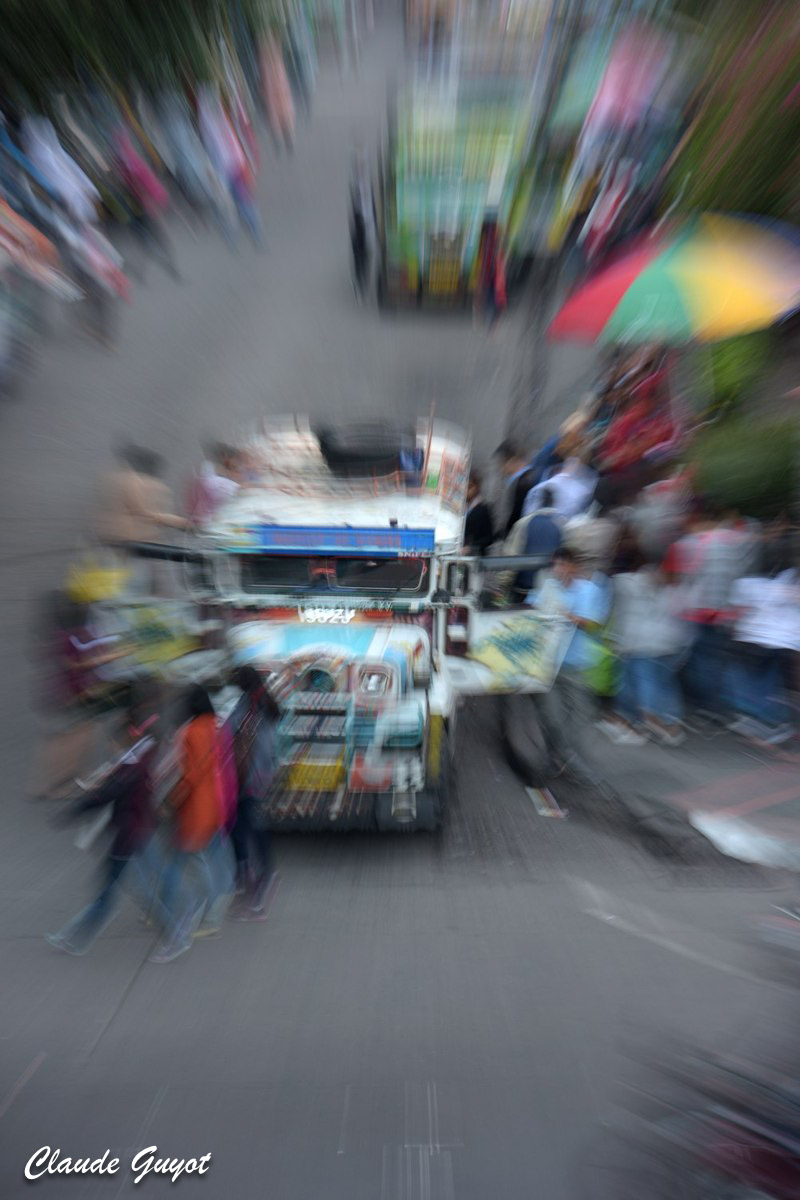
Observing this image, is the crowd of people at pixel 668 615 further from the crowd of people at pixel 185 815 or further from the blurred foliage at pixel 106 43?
the blurred foliage at pixel 106 43

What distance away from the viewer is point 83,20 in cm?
1398

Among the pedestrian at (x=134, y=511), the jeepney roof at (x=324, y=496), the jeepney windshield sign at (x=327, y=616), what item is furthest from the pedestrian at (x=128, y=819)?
the pedestrian at (x=134, y=511)

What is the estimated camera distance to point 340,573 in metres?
5.53

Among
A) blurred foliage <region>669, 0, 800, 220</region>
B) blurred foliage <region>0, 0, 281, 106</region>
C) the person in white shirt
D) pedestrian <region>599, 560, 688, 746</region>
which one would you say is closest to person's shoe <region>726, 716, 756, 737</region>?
pedestrian <region>599, 560, 688, 746</region>

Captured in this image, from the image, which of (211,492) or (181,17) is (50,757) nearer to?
(211,492)

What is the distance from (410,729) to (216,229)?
15875 millimetres

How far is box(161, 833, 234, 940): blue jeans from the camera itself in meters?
4.41

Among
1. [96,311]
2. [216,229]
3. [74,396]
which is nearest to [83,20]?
[216,229]

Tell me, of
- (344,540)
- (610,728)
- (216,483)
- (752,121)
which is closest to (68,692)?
(344,540)

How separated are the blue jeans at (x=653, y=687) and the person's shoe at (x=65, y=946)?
5.06m

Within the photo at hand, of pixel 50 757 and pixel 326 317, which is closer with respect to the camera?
pixel 50 757

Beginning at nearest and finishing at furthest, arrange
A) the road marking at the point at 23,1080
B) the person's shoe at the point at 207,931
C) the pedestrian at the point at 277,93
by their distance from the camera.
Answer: the road marking at the point at 23,1080
the person's shoe at the point at 207,931
the pedestrian at the point at 277,93

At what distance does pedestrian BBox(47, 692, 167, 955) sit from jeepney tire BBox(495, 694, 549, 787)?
3.24 meters

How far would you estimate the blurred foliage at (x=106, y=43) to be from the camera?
13.4 metres
